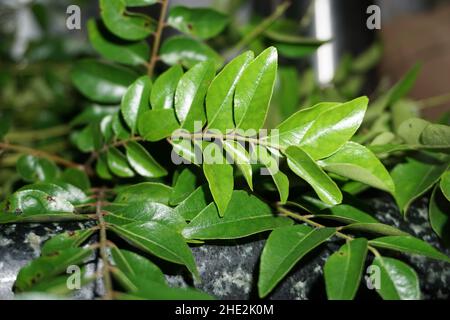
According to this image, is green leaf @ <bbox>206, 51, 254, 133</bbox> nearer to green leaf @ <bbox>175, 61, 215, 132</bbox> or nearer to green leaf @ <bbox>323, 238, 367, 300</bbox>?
green leaf @ <bbox>175, 61, 215, 132</bbox>

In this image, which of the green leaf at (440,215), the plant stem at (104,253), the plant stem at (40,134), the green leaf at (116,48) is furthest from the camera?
the plant stem at (40,134)

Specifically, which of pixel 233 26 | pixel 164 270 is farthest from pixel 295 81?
pixel 164 270

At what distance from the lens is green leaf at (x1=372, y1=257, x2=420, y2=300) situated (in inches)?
12.1

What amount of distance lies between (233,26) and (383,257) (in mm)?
450

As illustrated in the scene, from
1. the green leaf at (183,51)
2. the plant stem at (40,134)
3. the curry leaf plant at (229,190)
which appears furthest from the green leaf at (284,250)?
the plant stem at (40,134)

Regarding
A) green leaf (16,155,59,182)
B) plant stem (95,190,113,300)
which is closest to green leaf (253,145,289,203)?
plant stem (95,190,113,300)

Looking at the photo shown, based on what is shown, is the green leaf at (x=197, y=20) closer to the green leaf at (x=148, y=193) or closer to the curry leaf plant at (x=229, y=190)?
the curry leaf plant at (x=229, y=190)

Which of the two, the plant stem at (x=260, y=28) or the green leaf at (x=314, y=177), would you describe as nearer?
the green leaf at (x=314, y=177)

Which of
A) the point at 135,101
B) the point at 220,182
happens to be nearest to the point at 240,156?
the point at 220,182

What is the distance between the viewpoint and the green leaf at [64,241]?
31cm

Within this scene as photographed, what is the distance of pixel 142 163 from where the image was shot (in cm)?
40

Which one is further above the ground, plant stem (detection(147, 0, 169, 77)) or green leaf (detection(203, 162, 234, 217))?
plant stem (detection(147, 0, 169, 77))

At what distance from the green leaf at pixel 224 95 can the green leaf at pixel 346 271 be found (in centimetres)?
12

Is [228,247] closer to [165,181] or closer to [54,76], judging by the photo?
[165,181]
